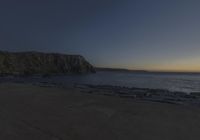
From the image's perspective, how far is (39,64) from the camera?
103188 millimetres

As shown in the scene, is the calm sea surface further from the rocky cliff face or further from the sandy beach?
the rocky cliff face

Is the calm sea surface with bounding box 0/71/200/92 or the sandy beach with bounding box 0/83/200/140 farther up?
the sandy beach with bounding box 0/83/200/140

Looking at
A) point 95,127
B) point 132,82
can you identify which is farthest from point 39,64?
point 95,127

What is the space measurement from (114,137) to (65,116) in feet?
8.61

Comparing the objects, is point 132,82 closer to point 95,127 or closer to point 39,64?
point 95,127

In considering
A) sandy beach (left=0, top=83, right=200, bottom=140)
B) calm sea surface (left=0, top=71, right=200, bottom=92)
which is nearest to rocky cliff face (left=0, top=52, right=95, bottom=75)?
calm sea surface (left=0, top=71, right=200, bottom=92)

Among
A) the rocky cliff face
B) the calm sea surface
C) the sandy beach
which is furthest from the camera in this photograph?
the rocky cliff face

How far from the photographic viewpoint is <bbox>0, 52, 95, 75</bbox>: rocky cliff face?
280ft

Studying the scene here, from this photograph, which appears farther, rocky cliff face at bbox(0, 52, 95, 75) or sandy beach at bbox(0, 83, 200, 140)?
rocky cliff face at bbox(0, 52, 95, 75)

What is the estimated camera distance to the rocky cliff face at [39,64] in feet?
280

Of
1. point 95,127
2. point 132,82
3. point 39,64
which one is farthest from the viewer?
point 39,64

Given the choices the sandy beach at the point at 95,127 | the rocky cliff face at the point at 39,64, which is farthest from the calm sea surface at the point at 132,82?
the rocky cliff face at the point at 39,64

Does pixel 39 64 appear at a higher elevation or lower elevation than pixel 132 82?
higher

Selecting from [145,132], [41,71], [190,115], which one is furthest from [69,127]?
[41,71]
